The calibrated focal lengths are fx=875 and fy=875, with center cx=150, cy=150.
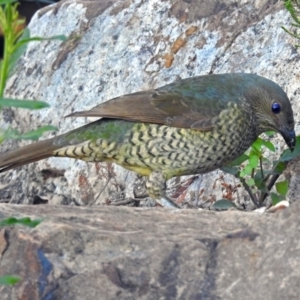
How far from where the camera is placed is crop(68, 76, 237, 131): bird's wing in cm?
508

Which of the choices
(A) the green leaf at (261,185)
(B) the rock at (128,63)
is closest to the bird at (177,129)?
(A) the green leaf at (261,185)

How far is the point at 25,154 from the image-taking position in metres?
5.01

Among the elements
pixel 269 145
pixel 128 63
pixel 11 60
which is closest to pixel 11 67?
pixel 11 60

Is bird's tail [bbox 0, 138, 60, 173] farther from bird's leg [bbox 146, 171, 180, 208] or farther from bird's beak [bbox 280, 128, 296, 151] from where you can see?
bird's beak [bbox 280, 128, 296, 151]

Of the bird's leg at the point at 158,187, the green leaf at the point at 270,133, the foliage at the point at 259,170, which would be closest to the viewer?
the foliage at the point at 259,170

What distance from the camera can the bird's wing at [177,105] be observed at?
508 cm

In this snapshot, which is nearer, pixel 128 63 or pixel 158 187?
pixel 158 187

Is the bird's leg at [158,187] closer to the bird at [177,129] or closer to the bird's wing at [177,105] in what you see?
the bird at [177,129]

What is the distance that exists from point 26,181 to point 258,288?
3590 millimetres

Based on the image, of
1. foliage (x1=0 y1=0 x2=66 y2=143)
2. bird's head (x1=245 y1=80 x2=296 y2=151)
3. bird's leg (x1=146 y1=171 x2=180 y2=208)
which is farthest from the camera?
bird's head (x1=245 y1=80 x2=296 y2=151)

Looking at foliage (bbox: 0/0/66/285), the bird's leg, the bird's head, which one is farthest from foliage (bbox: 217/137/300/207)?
foliage (bbox: 0/0/66/285)

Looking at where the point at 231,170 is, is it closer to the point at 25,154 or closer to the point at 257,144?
the point at 257,144

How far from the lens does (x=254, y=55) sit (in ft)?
19.1

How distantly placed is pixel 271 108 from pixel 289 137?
0.25 meters
